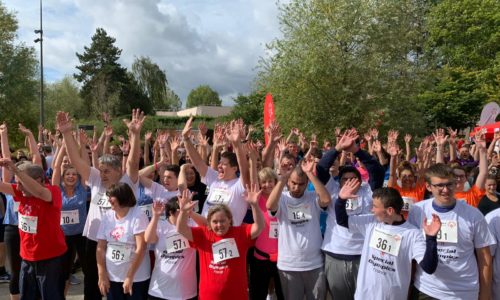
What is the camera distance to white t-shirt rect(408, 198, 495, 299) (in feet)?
10.8

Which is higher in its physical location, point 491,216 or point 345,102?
point 345,102

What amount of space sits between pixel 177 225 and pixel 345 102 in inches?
533

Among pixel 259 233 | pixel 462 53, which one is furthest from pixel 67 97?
pixel 259 233

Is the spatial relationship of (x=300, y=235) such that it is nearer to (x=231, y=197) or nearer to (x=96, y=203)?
(x=231, y=197)

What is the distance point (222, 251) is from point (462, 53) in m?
29.0

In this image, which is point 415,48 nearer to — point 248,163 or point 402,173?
point 402,173

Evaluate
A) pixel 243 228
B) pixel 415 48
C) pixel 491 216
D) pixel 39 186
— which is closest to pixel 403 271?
pixel 491 216

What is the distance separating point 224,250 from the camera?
3678 mm

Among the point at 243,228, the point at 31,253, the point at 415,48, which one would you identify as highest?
the point at 415,48

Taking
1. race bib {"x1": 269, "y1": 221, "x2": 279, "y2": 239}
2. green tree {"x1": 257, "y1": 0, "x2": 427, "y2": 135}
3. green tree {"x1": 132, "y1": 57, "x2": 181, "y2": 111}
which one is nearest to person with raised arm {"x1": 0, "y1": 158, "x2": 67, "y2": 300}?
race bib {"x1": 269, "y1": 221, "x2": 279, "y2": 239}

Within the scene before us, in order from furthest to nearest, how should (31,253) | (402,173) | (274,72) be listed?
1. (274,72)
2. (402,173)
3. (31,253)

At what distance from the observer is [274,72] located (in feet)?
57.5

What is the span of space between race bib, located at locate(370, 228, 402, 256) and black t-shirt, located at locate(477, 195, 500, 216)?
156 centimetres

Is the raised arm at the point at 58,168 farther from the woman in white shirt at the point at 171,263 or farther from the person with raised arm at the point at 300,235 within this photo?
the person with raised arm at the point at 300,235
